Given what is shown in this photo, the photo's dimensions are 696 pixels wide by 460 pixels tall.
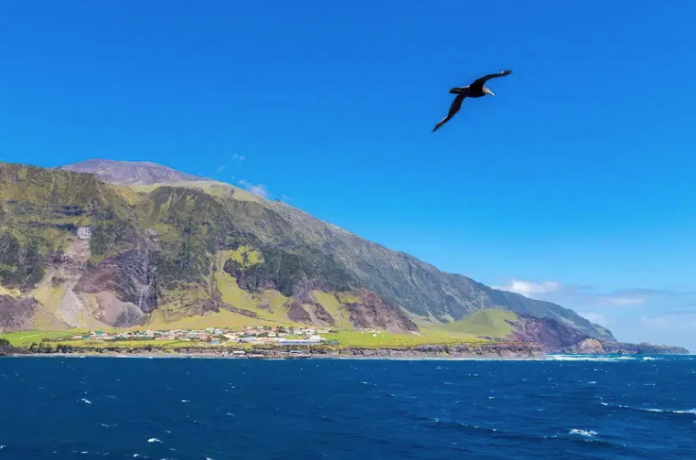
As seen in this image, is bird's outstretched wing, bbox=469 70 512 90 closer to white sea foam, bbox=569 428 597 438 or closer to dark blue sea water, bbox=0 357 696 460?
dark blue sea water, bbox=0 357 696 460

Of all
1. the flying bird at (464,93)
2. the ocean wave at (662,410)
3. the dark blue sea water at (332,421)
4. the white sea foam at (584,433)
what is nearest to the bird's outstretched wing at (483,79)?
the flying bird at (464,93)

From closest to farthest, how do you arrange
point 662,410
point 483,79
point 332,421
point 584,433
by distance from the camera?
point 483,79 → point 584,433 → point 332,421 → point 662,410

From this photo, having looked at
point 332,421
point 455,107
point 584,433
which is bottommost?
point 332,421

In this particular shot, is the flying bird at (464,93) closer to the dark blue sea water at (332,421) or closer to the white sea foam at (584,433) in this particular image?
the dark blue sea water at (332,421)

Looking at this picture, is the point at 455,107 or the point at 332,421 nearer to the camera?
the point at 455,107

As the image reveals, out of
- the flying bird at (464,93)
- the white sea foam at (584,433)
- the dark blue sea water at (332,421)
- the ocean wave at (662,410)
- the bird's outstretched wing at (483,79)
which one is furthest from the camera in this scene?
the ocean wave at (662,410)

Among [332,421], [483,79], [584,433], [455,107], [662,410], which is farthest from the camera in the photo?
[662,410]

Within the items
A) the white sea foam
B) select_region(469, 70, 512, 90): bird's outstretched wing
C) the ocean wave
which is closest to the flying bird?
select_region(469, 70, 512, 90): bird's outstretched wing

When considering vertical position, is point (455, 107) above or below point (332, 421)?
A: above

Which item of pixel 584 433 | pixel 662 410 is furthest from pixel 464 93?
pixel 662 410

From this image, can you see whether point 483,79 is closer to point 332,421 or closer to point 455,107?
point 455,107
